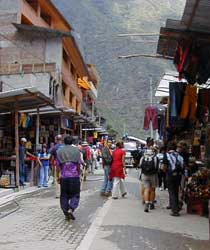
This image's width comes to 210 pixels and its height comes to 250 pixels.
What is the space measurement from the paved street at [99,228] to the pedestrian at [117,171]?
1.50 metres

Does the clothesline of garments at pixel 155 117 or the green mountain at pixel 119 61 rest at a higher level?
the green mountain at pixel 119 61

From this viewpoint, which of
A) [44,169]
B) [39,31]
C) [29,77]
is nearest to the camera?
[44,169]

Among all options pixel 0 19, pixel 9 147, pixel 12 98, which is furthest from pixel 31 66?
pixel 12 98

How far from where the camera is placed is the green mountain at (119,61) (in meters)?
93.9

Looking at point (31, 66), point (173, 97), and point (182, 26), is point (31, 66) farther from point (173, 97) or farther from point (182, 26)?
point (182, 26)

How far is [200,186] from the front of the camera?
12.8m

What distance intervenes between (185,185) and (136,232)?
4603 mm

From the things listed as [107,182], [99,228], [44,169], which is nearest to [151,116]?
[44,169]

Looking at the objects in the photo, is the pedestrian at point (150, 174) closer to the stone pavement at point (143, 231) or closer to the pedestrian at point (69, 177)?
the stone pavement at point (143, 231)

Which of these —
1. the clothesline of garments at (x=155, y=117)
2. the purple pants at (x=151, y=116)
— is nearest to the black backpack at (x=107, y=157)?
the clothesline of garments at (x=155, y=117)

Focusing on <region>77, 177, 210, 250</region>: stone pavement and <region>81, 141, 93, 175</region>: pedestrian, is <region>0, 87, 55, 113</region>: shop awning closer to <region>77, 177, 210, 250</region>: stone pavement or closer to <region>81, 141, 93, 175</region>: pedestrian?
<region>77, 177, 210, 250</region>: stone pavement

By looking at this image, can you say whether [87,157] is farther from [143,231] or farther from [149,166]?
[143,231]

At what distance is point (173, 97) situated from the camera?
48.1 ft

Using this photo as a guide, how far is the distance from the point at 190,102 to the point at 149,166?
7.60 ft
